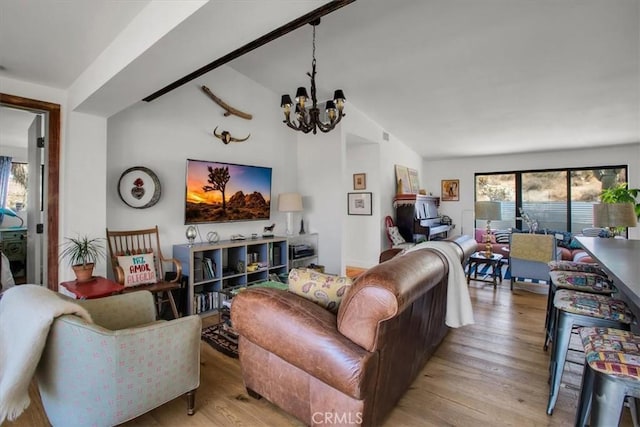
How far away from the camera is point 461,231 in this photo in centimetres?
773

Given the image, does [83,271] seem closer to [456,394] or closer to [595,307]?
[456,394]

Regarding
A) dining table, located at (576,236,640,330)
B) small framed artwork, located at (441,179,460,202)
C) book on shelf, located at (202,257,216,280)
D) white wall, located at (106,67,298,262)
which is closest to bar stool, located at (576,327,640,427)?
dining table, located at (576,236,640,330)

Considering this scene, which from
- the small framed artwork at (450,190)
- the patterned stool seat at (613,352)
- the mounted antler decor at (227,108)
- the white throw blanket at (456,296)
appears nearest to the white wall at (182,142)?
the mounted antler decor at (227,108)

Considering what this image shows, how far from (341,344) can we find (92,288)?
2.23m

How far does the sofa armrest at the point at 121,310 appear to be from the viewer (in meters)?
1.97

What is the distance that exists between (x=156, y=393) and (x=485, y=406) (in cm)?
190

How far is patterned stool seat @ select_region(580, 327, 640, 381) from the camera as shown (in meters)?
1.16

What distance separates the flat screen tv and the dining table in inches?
143

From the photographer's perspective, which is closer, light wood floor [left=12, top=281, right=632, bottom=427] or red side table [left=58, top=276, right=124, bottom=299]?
light wood floor [left=12, top=281, right=632, bottom=427]

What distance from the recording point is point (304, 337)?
152 centimetres

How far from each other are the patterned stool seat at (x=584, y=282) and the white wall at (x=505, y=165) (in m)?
5.14

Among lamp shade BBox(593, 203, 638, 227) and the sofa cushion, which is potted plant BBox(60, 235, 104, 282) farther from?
lamp shade BBox(593, 203, 638, 227)

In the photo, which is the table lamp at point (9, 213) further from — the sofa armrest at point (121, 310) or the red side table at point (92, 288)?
the sofa armrest at point (121, 310)

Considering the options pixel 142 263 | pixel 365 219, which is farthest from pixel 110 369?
pixel 365 219
